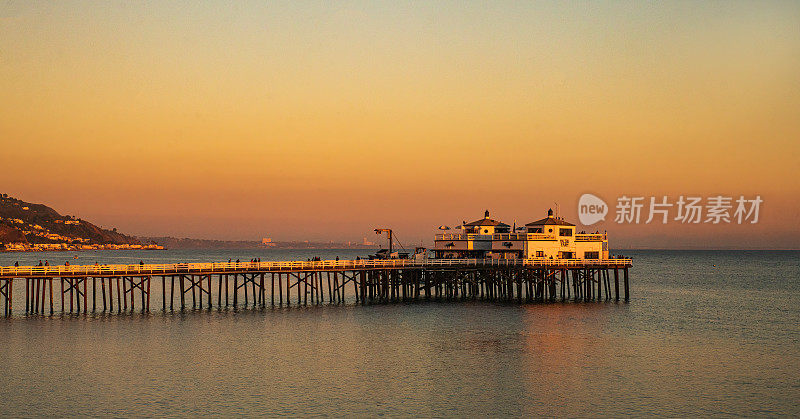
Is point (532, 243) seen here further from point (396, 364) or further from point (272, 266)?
point (396, 364)

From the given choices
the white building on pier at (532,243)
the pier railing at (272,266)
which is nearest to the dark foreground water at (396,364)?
the pier railing at (272,266)

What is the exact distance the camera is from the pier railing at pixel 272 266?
60344 mm

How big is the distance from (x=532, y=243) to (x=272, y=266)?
91.0 feet

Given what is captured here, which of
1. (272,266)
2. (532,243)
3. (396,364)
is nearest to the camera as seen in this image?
(396,364)

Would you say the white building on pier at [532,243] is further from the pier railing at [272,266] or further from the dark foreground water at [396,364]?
the dark foreground water at [396,364]

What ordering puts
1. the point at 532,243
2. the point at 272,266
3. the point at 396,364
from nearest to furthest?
the point at 396,364, the point at 272,266, the point at 532,243

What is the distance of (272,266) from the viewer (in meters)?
67.9

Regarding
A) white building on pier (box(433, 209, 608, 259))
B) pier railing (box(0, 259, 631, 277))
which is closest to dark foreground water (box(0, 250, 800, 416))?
pier railing (box(0, 259, 631, 277))

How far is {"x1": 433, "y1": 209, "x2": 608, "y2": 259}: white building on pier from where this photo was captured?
251ft

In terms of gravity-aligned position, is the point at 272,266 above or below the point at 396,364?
above

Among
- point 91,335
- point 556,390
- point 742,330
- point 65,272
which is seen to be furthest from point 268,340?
point 742,330

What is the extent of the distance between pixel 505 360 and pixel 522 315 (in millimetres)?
21117

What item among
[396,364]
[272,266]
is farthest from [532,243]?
[396,364]

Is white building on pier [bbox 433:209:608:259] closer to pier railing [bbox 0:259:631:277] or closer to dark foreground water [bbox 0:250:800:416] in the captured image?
pier railing [bbox 0:259:631:277]
